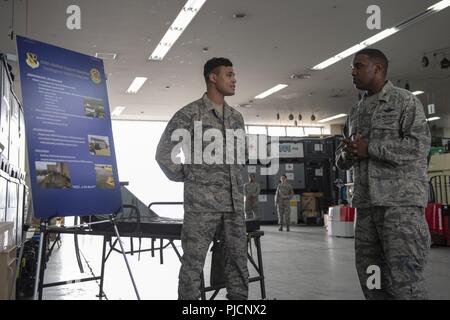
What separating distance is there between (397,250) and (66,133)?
6.55 ft

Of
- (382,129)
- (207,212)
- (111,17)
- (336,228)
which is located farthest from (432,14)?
(207,212)

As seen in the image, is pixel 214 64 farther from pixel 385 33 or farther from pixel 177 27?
pixel 385 33

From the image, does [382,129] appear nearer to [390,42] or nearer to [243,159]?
[243,159]

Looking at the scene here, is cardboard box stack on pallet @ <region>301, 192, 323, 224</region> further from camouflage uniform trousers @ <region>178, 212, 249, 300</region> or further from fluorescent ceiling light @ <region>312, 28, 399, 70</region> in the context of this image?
camouflage uniform trousers @ <region>178, 212, 249, 300</region>

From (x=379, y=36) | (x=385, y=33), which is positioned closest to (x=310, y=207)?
(x=379, y=36)

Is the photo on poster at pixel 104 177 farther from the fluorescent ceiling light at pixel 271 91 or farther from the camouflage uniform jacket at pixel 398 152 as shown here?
the fluorescent ceiling light at pixel 271 91

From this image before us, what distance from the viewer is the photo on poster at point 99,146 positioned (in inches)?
113

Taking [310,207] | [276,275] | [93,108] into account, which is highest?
[93,108]

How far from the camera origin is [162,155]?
2389 millimetres

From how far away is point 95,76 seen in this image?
9.91 feet

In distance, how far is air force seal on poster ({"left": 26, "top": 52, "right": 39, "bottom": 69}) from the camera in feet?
8.59

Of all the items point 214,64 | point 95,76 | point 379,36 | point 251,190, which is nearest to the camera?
point 214,64

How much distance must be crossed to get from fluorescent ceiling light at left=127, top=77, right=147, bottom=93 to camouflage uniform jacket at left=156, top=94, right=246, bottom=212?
10.2 metres

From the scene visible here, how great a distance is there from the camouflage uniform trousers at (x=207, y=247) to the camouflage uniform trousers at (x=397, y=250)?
2.07ft
